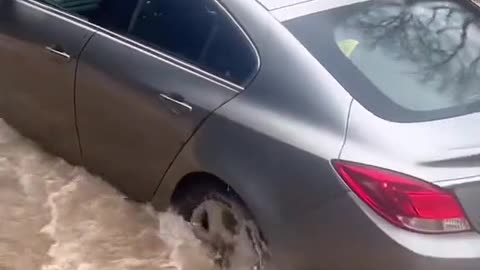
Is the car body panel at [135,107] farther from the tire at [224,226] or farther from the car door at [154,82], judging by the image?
the tire at [224,226]

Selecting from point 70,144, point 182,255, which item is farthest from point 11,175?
point 182,255

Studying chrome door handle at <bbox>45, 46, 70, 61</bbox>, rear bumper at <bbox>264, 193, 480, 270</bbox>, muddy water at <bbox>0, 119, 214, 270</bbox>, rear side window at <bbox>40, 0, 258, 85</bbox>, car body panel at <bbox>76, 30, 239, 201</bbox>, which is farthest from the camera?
chrome door handle at <bbox>45, 46, 70, 61</bbox>

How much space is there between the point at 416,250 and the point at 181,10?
1779mm

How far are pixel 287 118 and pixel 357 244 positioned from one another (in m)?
0.63

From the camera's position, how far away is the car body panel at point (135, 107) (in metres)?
4.58

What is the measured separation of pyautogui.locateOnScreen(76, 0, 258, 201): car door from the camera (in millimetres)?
4520

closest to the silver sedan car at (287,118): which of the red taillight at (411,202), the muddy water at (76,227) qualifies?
the red taillight at (411,202)

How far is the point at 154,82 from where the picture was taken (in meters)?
4.73

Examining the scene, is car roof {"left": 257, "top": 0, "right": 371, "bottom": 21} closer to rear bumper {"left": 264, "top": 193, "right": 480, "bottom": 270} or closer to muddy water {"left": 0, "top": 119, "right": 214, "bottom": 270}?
rear bumper {"left": 264, "top": 193, "right": 480, "bottom": 270}

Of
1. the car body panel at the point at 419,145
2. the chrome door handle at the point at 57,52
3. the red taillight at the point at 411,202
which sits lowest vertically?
the chrome door handle at the point at 57,52

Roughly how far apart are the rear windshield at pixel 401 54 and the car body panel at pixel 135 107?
1.63 feet

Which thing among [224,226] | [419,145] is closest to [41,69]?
[224,226]

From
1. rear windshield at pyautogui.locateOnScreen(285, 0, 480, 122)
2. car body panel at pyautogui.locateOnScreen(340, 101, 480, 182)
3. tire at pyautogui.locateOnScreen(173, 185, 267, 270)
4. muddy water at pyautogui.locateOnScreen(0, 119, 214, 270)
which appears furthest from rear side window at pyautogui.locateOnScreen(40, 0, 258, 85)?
muddy water at pyautogui.locateOnScreen(0, 119, 214, 270)

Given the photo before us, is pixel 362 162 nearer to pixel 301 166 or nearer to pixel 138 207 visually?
pixel 301 166
